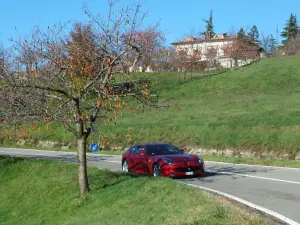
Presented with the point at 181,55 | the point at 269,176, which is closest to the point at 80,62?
the point at 269,176

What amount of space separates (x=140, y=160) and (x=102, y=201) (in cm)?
619

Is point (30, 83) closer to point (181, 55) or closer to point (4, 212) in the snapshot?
point (4, 212)

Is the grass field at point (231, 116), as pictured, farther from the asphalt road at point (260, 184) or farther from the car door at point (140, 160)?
the asphalt road at point (260, 184)

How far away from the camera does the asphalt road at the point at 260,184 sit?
1023 cm

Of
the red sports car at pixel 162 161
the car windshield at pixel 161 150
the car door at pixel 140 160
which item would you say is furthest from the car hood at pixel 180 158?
the car door at pixel 140 160

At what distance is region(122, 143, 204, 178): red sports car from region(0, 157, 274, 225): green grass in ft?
5.79

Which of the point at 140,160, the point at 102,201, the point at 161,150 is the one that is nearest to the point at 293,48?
the point at 161,150

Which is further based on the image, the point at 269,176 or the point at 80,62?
the point at 269,176

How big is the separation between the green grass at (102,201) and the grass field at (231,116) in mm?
2710

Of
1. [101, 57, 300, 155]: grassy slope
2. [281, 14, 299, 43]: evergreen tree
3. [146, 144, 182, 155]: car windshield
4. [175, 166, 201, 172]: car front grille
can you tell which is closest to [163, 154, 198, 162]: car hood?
[175, 166, 201, 172]: car front grille

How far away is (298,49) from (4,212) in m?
62.8

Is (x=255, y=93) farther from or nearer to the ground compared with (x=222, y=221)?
farther from the ground

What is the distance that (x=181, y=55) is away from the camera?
5934 centimetres

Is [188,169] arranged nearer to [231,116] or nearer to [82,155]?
[82,155]
